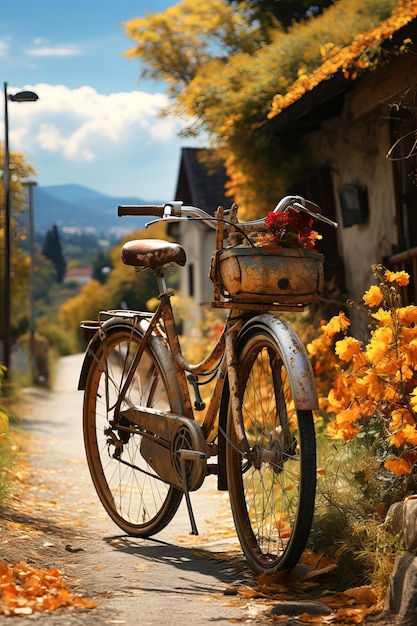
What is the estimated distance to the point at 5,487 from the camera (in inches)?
258

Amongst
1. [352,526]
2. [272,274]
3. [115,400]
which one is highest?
[272,274]

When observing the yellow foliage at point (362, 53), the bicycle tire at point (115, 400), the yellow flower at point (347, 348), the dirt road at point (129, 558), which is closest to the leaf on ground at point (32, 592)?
the dirt road at point (129, 558)

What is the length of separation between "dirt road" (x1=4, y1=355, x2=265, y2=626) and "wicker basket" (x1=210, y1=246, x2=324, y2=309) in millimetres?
1218

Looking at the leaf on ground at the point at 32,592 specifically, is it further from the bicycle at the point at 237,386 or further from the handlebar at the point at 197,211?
the handlebar at the point at 197,211

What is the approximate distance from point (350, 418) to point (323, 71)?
17.2 feet

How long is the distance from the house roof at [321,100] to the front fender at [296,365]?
3.97 m

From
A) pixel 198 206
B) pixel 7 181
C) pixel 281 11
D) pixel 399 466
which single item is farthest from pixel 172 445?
pixel 198 206

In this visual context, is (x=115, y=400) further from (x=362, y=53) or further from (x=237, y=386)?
(x=362, y=53)

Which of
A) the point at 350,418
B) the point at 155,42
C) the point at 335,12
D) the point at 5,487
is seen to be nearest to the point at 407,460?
the point at 350,418

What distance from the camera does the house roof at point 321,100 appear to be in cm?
801

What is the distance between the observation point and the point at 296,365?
4152 mm

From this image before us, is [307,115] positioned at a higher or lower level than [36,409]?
higher

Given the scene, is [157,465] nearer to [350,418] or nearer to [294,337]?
[350,418]

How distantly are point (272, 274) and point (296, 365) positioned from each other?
0.43 meters
